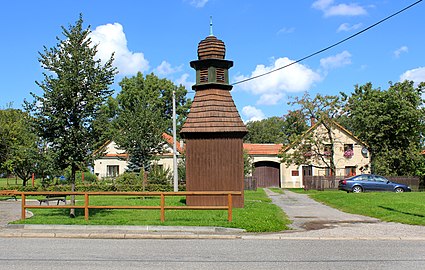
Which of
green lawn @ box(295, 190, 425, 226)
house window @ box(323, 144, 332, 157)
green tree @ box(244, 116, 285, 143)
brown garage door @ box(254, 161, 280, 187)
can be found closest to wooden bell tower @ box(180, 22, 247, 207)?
green lawn @ box(295, 190, 425, 226)

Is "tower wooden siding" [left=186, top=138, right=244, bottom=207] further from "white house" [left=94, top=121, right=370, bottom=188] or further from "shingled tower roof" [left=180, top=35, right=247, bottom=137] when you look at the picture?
"white house" [left=94, top=121, right=370, bottom=188]

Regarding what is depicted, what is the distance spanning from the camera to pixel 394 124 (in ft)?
126

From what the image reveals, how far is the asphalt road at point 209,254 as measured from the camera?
8.09 meters

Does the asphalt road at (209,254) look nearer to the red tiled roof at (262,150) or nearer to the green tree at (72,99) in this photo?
the green tree at (72,99)

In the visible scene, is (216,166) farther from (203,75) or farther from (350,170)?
(350,170)

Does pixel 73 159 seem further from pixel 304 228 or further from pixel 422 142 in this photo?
pixel 422 142

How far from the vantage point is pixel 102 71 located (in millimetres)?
16016

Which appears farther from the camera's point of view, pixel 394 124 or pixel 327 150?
pixel 327 150

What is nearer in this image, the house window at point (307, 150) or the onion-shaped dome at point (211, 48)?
the onion-shaped dome at point (211, 48)

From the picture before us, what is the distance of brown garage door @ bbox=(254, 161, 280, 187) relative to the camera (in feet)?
156

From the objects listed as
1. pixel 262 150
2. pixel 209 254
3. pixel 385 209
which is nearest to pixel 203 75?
pixel 385 209

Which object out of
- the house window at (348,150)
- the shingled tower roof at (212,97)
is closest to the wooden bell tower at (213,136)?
the shingled tower roof at (212,97)

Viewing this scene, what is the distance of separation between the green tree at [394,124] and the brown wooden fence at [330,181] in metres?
3.88

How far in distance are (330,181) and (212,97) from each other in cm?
1955
